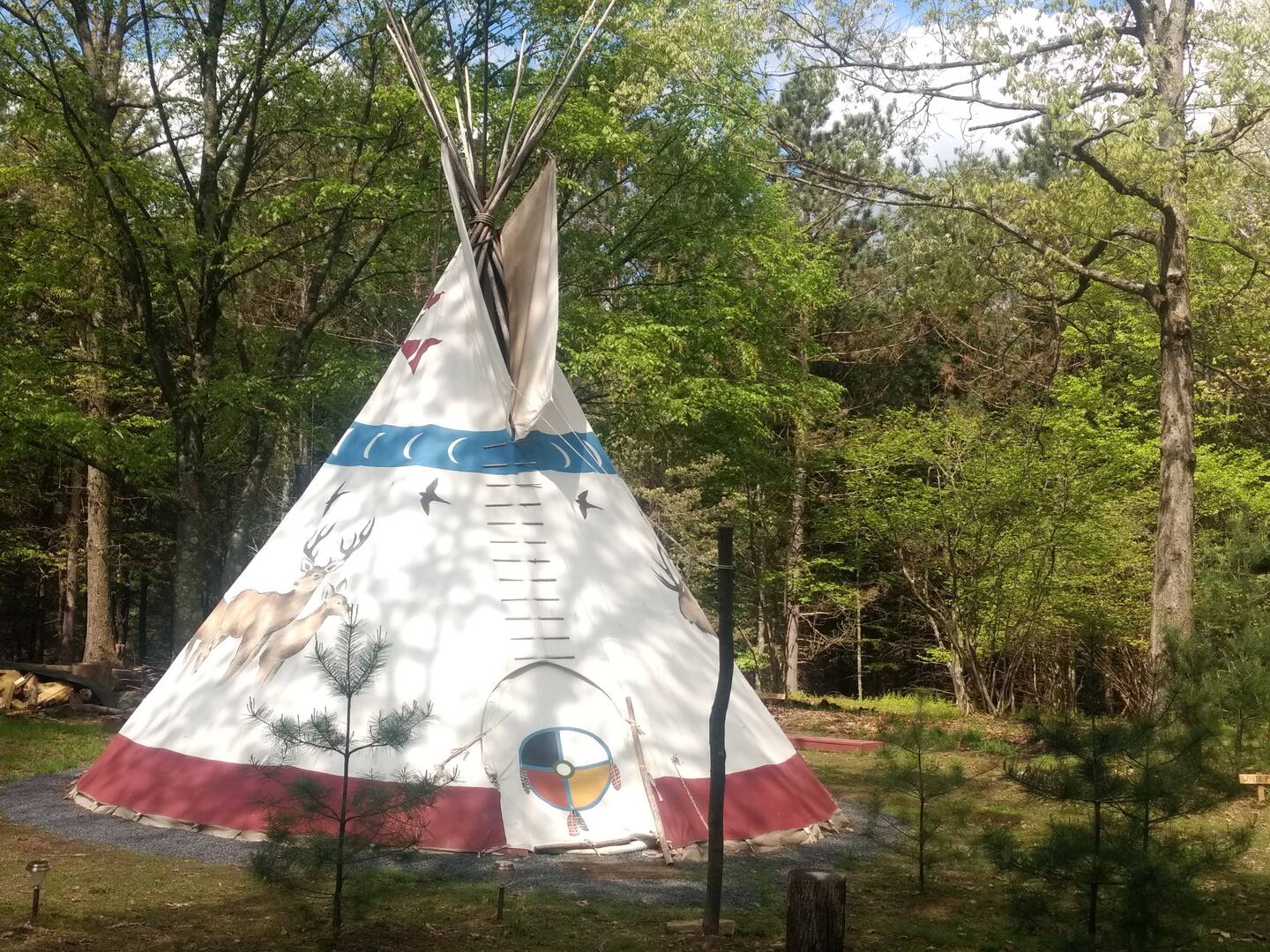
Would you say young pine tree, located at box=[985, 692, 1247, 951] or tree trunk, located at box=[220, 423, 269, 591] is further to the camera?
tree trunk, located at box=[220, 423, 269, 591]

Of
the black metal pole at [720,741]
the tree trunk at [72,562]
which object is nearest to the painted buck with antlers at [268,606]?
the black metal pole at [720,741]

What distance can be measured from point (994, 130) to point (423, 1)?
23.6 feet

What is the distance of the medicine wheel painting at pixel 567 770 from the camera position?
274 inches

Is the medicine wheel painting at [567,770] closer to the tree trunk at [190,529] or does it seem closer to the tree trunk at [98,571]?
the tree trunk at [190,529]

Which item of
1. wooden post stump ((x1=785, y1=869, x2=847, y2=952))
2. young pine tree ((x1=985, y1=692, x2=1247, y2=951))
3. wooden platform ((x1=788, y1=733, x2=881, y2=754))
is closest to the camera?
young pine tree ((x1=985, y1=692, x2=1247, y2=951))

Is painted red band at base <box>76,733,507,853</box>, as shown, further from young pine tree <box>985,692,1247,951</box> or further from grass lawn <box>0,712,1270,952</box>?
young pine tree <box>985,692,1247,951</box>

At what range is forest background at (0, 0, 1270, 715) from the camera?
38.1 feet

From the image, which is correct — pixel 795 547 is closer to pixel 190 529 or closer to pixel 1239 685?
pixel 190 529

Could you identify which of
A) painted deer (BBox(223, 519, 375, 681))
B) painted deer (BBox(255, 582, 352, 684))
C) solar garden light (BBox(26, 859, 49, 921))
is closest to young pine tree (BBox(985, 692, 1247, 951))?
solar garden light (BBox(26, 859, 49, 921))

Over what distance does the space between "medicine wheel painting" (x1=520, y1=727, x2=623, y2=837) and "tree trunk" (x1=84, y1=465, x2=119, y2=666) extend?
13097mm

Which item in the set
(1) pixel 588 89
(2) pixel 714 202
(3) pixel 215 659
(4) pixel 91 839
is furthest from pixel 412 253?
(4) pixel 91 839

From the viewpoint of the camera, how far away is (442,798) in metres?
6.84

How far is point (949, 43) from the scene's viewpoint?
1135 cm

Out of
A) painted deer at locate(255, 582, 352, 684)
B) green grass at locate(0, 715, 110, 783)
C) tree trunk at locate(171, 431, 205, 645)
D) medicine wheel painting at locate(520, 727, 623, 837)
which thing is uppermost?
tree trunk at locate(171, 431, 205, 645)
